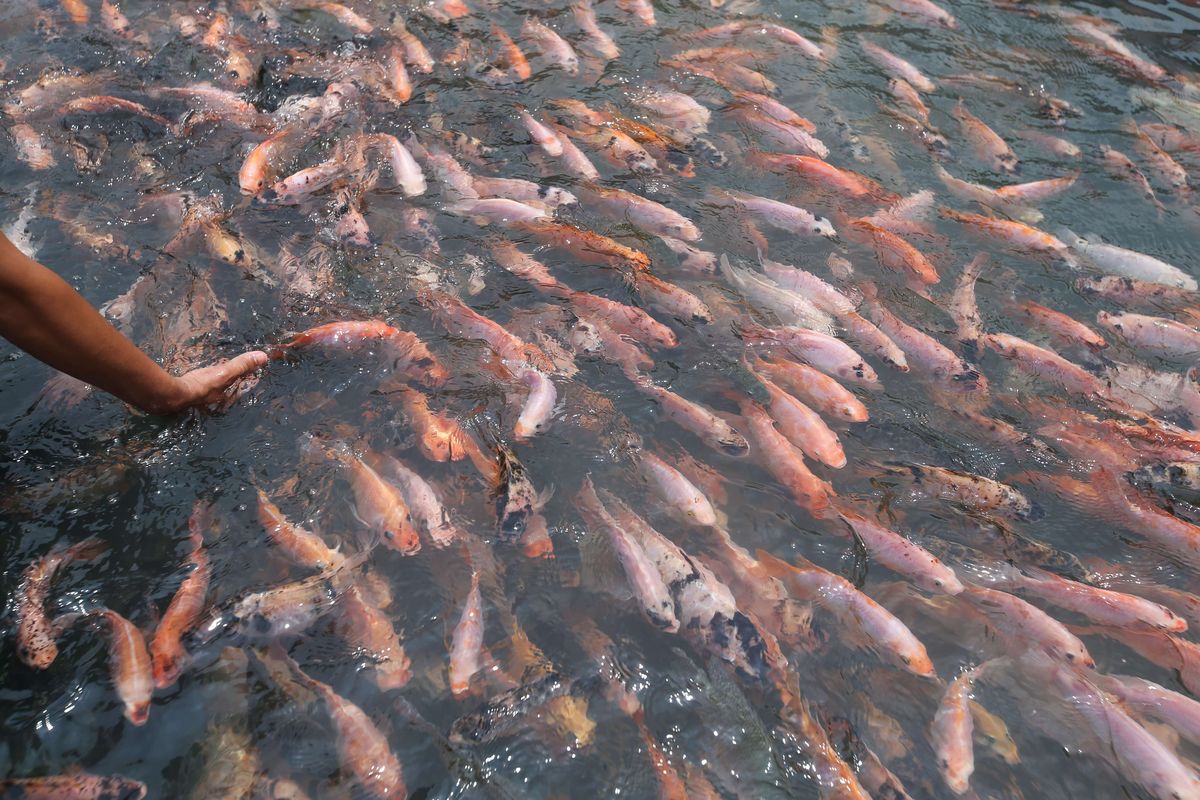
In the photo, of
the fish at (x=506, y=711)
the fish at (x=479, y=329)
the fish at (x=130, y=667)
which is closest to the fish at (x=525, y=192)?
the fish at (x=479, y=329)

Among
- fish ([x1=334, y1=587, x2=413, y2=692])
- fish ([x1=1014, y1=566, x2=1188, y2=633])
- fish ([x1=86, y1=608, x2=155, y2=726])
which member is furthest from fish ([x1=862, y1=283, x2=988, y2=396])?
fish ([x1=86, y1=608, x2=155, y2=726])

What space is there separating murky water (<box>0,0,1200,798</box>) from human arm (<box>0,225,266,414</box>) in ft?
2.38

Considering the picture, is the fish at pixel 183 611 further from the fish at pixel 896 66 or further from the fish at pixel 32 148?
the fish at pixel 896 66

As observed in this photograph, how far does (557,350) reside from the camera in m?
5.17

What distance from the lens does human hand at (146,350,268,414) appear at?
3.94 m

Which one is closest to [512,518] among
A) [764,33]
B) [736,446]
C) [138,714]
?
[736,446]

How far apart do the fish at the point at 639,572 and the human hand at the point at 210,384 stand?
7.16ft

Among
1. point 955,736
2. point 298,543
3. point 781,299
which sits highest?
point 781,299

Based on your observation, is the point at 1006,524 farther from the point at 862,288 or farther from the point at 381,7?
the point at 381,7

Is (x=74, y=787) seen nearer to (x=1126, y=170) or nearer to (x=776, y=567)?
(x=776, y=567)

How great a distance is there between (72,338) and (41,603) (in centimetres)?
143

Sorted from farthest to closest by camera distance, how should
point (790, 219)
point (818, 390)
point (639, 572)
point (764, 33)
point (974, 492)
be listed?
point (764, 33), point (790, 219), point (818, 390), point (974, 492), point (639, 572)

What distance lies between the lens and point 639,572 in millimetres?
4070

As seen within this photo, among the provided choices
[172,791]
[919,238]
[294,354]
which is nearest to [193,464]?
[294,354]
